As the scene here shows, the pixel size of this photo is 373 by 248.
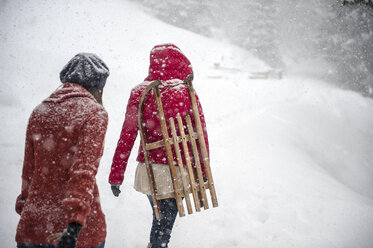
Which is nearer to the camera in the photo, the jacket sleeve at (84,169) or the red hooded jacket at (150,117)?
the jacket sleeve at (84,169)

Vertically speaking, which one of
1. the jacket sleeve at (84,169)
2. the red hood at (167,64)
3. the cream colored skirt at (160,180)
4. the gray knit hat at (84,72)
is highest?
the red hood at (167,64)

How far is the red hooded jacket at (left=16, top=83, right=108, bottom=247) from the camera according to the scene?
1.19 metres

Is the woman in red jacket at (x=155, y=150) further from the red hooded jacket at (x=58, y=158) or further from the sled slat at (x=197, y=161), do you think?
the red hooded jacket at (x=58, y=158)

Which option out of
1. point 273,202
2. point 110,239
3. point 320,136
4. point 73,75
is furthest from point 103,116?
point 320,136

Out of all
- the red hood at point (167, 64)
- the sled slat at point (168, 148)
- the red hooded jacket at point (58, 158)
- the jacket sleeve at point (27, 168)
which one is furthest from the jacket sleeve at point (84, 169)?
the red hood at point (167, 64)

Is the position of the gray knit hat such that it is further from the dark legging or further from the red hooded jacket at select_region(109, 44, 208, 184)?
the dark legging

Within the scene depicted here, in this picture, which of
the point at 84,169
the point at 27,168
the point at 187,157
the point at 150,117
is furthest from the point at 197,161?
the point at 27,168

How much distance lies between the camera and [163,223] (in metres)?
2.04

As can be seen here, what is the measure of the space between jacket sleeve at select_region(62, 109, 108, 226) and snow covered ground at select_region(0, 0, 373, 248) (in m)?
2.23

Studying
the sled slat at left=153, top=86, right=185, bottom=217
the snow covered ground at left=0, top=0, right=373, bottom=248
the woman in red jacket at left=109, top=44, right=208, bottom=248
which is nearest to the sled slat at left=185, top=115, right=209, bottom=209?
the woman in red jacket at left=109, top=44, right=208, bottom=248

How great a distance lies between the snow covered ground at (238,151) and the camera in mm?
3396

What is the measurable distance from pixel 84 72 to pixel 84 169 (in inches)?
26.1

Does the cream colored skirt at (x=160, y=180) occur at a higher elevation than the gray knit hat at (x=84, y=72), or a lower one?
lower

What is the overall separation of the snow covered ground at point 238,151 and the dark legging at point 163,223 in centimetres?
111
